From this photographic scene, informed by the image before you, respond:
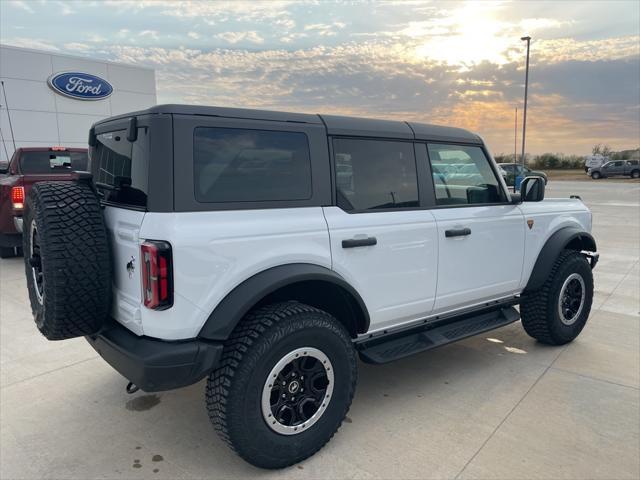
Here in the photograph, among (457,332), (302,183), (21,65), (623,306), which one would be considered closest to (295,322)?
(302,183)

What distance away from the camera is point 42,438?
2.96 meters

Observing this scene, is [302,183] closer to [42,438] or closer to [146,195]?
[146,195]

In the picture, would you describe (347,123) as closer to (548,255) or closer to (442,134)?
(442,134)

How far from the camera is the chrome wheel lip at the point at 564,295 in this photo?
4332 mm

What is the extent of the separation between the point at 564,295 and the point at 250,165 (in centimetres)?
322

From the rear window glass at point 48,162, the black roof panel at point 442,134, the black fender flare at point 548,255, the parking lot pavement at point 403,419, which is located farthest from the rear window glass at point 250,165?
the rear window glass at point 48,162

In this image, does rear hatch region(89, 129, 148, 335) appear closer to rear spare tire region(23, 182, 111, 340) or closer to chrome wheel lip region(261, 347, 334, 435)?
rear spare tire region(23, 182, 111, 340)

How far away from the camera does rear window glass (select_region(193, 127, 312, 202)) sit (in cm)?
248

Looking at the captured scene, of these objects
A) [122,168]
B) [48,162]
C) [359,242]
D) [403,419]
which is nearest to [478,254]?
[359,242]

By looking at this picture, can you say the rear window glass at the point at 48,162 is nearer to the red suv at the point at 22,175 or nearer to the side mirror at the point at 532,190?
the red suv at the point at 22,175

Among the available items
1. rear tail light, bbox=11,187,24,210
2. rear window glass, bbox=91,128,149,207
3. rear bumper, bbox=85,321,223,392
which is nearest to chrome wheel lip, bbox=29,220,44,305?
rear window glass, bbox=91,128,149,207

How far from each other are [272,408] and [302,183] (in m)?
1.24

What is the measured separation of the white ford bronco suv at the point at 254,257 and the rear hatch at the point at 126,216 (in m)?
0.01

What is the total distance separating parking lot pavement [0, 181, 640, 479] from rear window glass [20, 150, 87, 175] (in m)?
4.28
